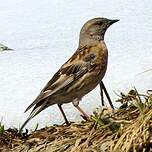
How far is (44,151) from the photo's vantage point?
4.83 meters

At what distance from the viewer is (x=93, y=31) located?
5.93m

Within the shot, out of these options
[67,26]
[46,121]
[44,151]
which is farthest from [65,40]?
[44,151]

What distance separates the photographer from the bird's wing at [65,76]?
17.4ft

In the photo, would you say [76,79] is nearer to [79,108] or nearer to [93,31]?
[79,108]

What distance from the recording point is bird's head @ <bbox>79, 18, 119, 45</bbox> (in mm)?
5910

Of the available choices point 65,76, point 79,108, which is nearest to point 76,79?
point 65,76

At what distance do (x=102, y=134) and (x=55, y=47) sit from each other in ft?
10.5

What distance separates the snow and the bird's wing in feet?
1.04

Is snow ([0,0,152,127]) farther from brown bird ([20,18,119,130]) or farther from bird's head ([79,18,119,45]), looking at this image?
bird's head ([79,18,119,45])

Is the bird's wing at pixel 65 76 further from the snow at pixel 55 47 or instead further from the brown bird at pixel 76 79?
the snow at pixel 55 47

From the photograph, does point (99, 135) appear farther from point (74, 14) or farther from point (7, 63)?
point (74, 14)

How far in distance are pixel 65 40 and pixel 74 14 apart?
1.13m

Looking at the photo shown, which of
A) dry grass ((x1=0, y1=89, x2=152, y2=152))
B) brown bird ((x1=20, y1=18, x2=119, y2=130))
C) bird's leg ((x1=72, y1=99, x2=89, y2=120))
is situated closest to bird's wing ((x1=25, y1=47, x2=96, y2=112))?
brown bird ((x1=20, y1=18, x2=119, y2=130))

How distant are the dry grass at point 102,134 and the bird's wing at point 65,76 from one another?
0.26m
